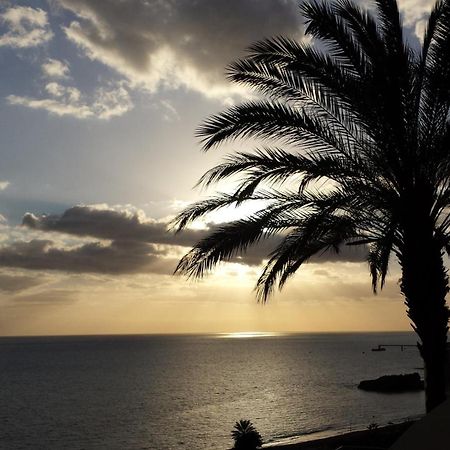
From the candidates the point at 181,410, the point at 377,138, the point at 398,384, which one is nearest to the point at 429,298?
the point at 377,138

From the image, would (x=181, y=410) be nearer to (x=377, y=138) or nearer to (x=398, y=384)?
(x=398, y=384)

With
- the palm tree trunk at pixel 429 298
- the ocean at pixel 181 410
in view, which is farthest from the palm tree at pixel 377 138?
the ocean at pixel 181 410

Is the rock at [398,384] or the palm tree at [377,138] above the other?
the palm tree at [377,138]

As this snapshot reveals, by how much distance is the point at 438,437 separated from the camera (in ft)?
16.1

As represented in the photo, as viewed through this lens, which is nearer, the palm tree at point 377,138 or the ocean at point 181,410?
the palm tree at point 377,138

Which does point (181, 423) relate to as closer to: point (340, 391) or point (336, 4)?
point (340, 391)

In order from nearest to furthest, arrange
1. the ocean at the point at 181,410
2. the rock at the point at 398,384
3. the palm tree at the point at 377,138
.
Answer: the palm tree at the point at 377,138, the ocean at the point at 181,410, the rock at the point at 398,384

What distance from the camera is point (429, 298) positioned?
35.5ft

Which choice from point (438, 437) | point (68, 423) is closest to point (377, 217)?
point (438, 437)

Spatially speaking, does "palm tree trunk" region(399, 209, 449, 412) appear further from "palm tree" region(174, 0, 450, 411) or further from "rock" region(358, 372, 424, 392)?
"rock" region(358, 372, 424, 392)

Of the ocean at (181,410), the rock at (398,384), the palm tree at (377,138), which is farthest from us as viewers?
the rock at (398,384)

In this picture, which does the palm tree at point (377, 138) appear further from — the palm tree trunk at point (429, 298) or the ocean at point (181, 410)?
the ocean at point (181, 410)

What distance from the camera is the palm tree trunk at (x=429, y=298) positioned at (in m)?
10.7

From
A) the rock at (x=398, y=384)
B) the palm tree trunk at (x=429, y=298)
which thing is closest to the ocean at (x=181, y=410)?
the rock at (x=398, y=384)
